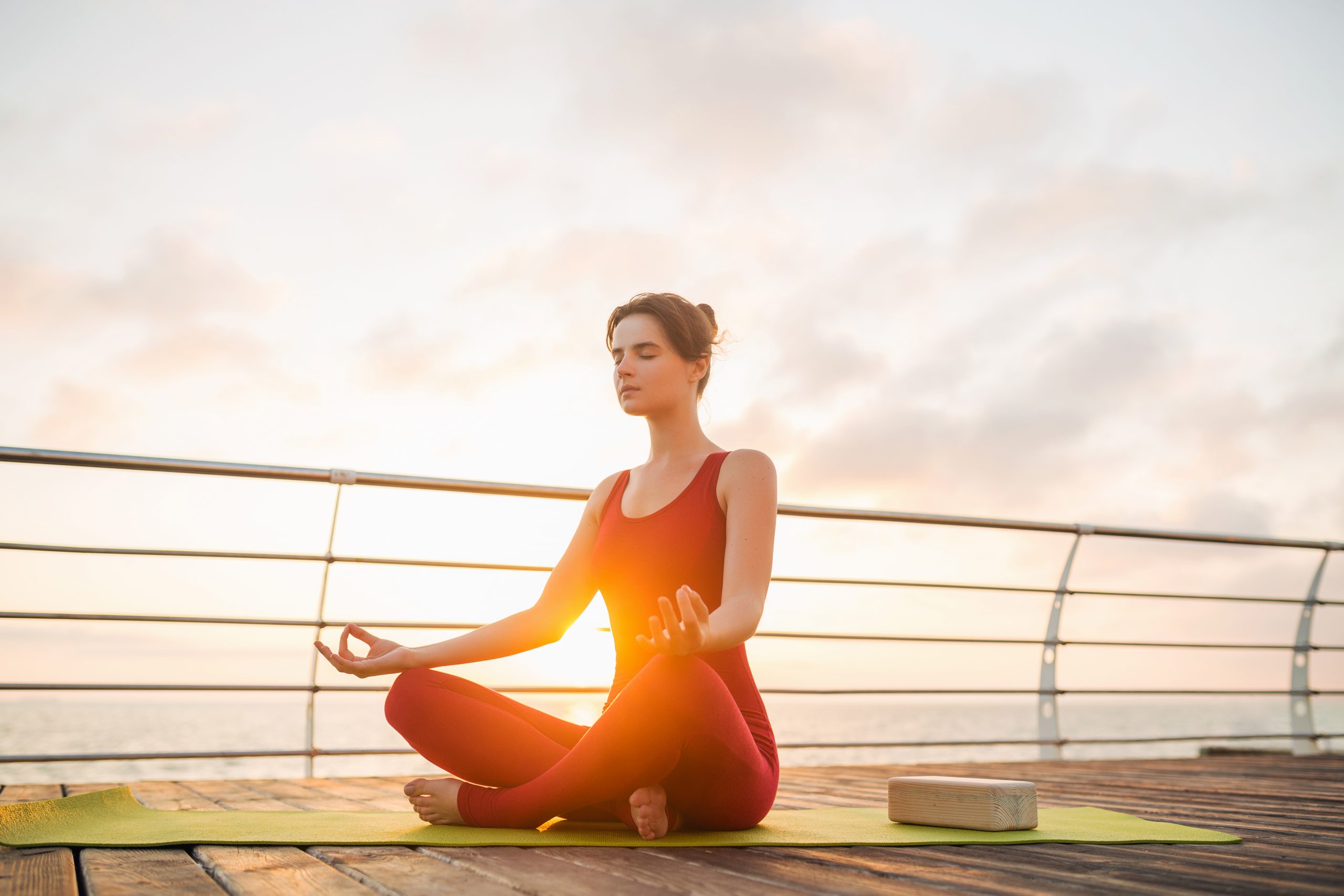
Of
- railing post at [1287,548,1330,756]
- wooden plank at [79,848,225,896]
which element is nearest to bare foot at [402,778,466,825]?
wooden plank at [79,848,225,896]

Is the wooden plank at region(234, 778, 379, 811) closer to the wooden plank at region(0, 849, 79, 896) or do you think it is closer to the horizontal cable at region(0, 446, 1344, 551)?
the wooden plank at region(0, 849, 79, 896)

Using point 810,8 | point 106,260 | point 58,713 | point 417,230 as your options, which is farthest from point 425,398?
point 58,713

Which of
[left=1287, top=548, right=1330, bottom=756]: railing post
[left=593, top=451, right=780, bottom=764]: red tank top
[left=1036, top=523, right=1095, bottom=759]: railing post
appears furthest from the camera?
[left=1287, top=548, right=1330, bottom=756]: railing post

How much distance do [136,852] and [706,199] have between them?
10.9m

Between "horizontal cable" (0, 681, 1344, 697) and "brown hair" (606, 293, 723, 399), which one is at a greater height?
"brown hair" (606, 293, 723, 399)

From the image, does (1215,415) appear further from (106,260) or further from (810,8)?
(106,260)

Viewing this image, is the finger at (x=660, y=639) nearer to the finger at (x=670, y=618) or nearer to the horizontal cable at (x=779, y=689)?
the finger at (x=670, y=618)

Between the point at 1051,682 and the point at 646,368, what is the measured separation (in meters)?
2.47

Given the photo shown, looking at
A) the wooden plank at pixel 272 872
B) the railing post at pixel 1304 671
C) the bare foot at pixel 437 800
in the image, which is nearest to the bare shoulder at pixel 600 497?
the bare foot at pixel 437 800

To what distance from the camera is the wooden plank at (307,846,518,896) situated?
109 cm

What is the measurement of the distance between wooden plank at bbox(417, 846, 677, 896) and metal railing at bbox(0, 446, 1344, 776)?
0.79 metres

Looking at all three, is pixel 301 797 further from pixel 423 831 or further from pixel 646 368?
pixel 646 368

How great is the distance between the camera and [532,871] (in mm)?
1225

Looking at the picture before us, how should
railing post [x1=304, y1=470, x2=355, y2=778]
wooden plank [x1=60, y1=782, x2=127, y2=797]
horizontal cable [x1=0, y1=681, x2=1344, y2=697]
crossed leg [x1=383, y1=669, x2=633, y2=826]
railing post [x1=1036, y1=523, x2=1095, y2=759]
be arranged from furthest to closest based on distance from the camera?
railing post [x1=1036, y1=523, x2=1095, y2=759] < railing post [x1=304, y1=470, x2=355, y2=778] < horizontal cable [x1=0, y1=681, x2=1344, y2=697] < wooden plank [x1=60, y1=782, x2=127, y2=797] < crossed leg [x1=383, y1=669, x2=633, y2=826]
